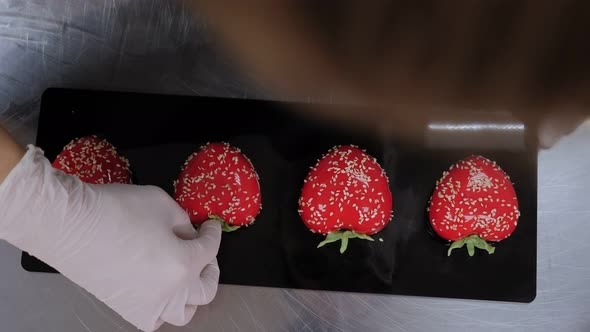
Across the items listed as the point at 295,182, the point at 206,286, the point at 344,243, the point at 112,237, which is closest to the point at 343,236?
the point at 344,243

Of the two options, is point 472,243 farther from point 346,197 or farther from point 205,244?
point 205,244

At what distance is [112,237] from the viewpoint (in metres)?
0.77

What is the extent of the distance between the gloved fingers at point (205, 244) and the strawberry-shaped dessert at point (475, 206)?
1.21 ft

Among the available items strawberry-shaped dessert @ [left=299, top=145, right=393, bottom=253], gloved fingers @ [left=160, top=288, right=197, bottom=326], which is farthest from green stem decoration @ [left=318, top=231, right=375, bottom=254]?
gloved fingers @ [left=160, top=288, right=197, bottom=326]

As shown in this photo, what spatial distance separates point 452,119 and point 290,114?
0.96 feet

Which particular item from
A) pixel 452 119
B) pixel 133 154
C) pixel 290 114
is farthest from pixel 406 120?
pixel 133 154

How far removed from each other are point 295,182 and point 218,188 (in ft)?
0.48

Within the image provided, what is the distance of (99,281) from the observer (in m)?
0.79

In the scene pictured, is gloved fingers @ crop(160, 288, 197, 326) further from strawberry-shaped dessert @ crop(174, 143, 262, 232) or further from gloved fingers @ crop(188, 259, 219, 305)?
strawberry-shaped dessert @ crop(174, 143, 262, 232)

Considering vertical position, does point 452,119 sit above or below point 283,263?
above

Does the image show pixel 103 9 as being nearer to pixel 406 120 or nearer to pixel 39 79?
pixel 39 79

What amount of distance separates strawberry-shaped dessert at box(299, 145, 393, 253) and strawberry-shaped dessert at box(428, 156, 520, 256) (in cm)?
9

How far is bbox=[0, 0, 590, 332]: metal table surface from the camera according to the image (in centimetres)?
101

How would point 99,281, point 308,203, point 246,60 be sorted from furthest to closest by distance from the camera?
point 246,60 < point 308,203 < point 99,281
